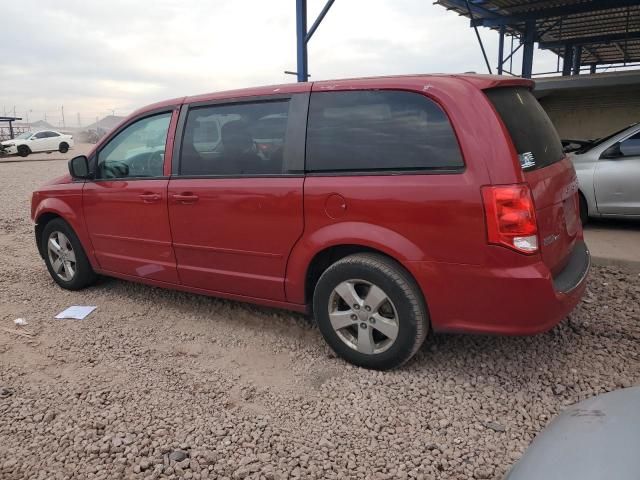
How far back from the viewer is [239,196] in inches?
133

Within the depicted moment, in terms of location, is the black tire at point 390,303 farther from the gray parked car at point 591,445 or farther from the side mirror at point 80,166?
the side mirror at point 80,166

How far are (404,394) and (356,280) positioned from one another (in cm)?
70

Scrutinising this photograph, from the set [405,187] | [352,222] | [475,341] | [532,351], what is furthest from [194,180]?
[532,351]

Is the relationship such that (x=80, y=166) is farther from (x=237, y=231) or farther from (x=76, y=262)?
(x=237, y=231)

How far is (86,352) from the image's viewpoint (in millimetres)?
3506

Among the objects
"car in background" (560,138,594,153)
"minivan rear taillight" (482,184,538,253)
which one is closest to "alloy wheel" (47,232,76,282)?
"minivan rear taillight" (482,184,538,253)

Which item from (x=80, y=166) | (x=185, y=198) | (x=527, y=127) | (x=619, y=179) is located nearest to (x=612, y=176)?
(x=619, y=179)

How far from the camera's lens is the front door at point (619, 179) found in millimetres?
5793

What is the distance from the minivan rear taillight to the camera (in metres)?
2.57

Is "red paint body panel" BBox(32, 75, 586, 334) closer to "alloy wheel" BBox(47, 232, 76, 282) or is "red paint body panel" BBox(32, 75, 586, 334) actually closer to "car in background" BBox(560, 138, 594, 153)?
"alloy wheel" BBox(47, 232, 76, 282)

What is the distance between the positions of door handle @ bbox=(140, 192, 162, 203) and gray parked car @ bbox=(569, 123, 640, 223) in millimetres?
4924

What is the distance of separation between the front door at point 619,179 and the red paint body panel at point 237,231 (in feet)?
14.7

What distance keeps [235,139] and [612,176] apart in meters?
4.65

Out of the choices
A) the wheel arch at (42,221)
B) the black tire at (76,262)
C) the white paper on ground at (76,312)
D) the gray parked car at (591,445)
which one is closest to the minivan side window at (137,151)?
the black tire at (76,262)
